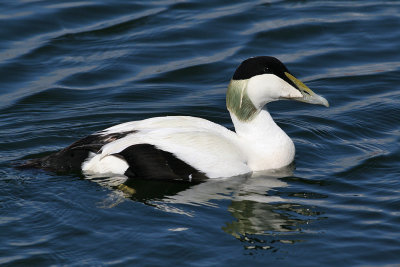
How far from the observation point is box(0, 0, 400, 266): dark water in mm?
6727

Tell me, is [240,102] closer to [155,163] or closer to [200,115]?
[155,163]

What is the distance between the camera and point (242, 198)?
25.0ft

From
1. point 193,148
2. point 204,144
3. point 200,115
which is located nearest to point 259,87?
point 204,144

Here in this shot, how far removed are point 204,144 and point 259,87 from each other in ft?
2.59

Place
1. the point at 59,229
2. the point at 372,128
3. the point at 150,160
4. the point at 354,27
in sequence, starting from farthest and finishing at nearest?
the point at 354,27 → the point at 372,128 → the point at 150,160 → the point at 59,229

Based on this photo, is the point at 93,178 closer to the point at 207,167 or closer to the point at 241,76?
the point at 207,167

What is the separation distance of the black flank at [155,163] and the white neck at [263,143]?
0.62 meters

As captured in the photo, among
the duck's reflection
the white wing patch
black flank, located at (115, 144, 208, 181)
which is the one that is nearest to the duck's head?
the white wing patch

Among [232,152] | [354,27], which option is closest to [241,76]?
[232,152]

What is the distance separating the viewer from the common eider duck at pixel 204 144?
782 centimetres

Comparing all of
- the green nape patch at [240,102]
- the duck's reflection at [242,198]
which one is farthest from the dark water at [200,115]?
the green nape patch at [240,102]

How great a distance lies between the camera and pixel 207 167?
7.83 m

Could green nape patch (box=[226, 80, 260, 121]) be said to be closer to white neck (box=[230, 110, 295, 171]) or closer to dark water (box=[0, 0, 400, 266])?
white neck (box=[230, 110, 295, 171])

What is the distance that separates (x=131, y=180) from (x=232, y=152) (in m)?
1.01
